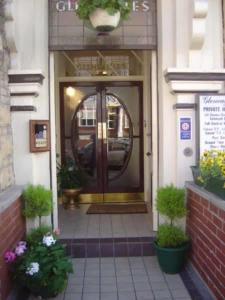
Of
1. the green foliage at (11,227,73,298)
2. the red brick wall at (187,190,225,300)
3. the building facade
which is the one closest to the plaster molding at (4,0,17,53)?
the building facade

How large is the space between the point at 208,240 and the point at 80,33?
2.60 m

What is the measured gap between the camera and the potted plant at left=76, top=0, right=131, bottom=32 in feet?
12.7

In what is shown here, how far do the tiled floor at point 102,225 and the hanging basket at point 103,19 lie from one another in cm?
236

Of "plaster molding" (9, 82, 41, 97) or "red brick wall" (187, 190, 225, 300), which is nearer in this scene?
"red brick wall" (187, 190, 225, 300)

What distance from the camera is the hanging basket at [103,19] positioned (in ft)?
12.9

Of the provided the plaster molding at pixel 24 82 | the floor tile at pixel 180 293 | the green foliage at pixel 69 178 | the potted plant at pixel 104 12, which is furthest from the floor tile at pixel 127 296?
the green foliage at pixel 69 178

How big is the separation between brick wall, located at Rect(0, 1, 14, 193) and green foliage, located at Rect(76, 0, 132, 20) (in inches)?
33.9

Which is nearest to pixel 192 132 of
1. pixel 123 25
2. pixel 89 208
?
pixel 123 25

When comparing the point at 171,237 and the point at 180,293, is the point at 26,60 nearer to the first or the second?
the point at 171,237

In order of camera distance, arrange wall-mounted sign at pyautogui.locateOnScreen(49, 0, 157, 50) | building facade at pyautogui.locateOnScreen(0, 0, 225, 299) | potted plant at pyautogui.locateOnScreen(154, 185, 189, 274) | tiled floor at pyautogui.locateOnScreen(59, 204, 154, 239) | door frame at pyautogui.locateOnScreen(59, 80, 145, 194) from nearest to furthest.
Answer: potted plant at pyautogui.locateOnScreen(154, 185, 189, 274), building facade at pyautogui.locateOnScreen(0, 0, 225, 299), wall-mounted sign at pyautogui.locateOnScreen(49, 0, 157, 50), tiled floor at pyautogui.locateOnScreen(59, 204, 154, 239), door frame at pyautogui.locateOnScreen(59, 80, 145, 194)

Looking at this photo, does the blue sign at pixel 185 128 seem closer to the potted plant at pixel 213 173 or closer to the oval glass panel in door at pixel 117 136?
the potted plant at pixel 213 173

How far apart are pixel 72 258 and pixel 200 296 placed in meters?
1.57

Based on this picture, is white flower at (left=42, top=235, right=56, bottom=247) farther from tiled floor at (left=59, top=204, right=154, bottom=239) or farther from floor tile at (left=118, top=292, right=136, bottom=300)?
tiled floor at (left=59, top=204, right=154, bottom=239)

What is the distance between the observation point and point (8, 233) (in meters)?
3.72
